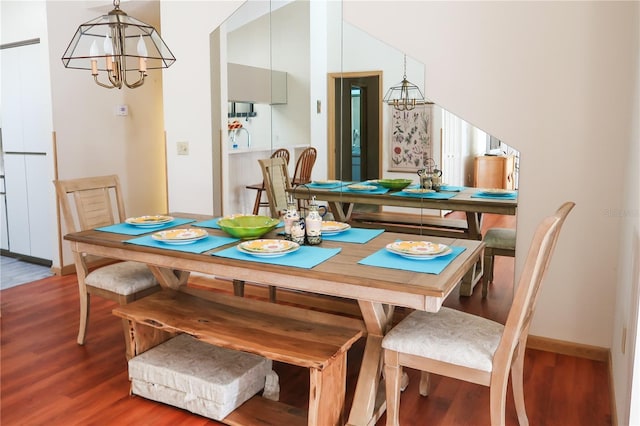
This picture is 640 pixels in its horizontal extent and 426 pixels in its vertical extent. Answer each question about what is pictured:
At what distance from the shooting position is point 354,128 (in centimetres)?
351

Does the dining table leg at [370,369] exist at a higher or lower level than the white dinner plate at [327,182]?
lower

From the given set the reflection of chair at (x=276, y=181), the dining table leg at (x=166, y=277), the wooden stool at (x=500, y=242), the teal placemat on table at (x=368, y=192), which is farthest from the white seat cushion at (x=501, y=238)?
the dining table leg at (x=166, y=277)

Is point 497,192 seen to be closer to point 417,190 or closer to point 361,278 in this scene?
point 417,190

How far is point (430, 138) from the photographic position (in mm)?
3305

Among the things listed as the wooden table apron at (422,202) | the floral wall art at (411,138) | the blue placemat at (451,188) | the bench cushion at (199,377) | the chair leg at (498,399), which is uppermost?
the floral wall art at (411,138)

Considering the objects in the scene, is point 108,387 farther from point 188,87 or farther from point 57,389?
point 188,87

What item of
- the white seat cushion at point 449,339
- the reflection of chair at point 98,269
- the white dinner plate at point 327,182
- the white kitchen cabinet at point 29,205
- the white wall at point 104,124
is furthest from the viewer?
the white kitchen cabinet at point 29,205

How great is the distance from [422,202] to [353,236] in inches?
33.1

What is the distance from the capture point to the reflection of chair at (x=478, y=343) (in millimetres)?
1844

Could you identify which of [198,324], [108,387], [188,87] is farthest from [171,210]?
[198,324]

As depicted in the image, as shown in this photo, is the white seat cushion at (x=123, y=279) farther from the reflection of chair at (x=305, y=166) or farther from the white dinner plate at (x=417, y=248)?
the white dinner plate at (x=417, y=248)

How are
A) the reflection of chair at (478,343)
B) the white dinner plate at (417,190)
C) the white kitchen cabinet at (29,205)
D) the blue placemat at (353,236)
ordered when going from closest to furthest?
the reflection of chair at (478,343) → the blue placemat at (353,236) → the white dinner plate at (417,190) → the white kitchen cabinet at (29,205)

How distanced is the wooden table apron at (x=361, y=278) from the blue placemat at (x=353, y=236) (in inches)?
1.7

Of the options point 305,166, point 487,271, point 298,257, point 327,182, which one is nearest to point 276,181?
point 305,166
